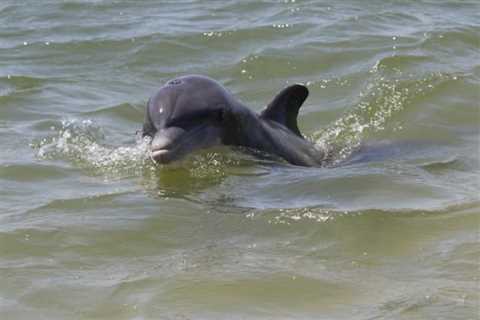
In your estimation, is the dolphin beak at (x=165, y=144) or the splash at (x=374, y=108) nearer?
the dolphin beak at (x=165, y=144)

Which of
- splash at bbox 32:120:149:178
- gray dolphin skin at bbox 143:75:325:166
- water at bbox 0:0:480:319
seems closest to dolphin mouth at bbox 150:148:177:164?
gray dolphin skin at bbox 143:75:325:166

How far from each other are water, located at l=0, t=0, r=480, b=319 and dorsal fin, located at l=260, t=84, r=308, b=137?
52 centimetres

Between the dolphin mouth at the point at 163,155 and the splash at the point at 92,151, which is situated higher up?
the dolphin mouth at the point at 163,155

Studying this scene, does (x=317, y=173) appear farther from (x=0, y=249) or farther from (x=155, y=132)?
(x=0, y=249)

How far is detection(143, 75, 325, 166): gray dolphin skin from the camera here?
703 centimetres

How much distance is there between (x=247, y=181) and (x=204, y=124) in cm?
52

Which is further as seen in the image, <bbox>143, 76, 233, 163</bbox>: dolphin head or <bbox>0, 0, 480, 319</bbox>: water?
<bbox>143, 76, 233, 163</bbox>: dolphin head

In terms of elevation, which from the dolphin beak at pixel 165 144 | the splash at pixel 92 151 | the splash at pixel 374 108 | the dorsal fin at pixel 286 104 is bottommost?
the splash at pixel 374 108

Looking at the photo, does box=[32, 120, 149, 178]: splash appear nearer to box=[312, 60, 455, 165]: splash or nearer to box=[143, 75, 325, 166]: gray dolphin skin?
box=[143, 75, 325, 166]: gray dolphin skin

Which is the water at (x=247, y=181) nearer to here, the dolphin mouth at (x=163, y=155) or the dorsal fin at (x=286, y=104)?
the dolphin mouth at (x=163, y=155)

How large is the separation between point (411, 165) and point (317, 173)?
848 millimetres

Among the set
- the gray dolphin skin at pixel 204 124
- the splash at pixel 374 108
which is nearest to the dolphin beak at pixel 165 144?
the gray dolphin skin at pixel 204 124

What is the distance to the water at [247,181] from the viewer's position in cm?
463

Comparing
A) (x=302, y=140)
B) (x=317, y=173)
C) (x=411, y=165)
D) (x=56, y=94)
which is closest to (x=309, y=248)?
(x=317, y=173)
